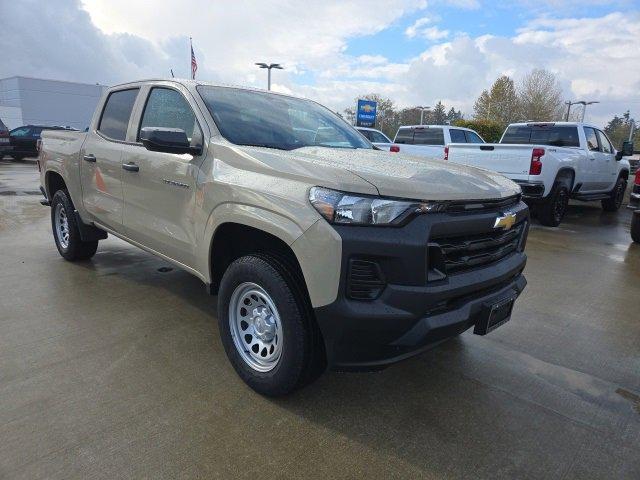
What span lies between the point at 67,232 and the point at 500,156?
6827 mm

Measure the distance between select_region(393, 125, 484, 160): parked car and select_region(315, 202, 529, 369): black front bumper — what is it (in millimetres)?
10112

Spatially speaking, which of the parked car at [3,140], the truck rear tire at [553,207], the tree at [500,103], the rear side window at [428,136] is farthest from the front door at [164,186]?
the tree at [500,103]

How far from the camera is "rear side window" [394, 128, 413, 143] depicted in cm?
1313

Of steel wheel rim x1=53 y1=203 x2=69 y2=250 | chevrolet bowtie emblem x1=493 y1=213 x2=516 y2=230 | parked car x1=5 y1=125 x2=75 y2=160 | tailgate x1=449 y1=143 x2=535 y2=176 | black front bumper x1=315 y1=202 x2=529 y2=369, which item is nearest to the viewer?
black front bumper x1=315 y1=202 x2=529 y2=369

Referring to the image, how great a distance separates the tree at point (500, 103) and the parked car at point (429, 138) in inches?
1401

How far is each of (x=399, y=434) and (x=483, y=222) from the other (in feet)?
4.00

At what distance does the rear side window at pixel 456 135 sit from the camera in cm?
1262

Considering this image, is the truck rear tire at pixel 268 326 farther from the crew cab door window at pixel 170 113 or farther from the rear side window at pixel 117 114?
the rear side window at pixel 117 114

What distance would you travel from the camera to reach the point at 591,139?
980 cm

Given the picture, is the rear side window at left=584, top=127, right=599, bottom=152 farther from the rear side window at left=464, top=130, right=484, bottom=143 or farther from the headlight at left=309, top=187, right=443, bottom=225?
the headlight at left=309, top=187, right=443, bottom=225

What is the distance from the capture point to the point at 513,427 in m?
2.58

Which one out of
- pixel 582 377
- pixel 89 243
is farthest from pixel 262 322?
pixel 89 243

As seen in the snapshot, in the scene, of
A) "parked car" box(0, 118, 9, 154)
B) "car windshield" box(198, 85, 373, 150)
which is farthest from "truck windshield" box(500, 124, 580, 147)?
"parked car" box(0, 118, 9, 154)

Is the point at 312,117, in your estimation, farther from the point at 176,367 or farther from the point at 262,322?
the point at 176,367
